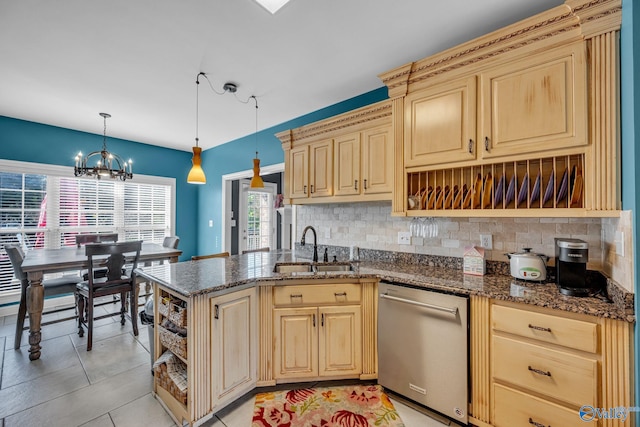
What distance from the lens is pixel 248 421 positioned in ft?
5.71

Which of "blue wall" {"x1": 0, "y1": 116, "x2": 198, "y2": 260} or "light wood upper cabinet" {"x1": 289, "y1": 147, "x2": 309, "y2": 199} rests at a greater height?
"blue wall" {"x1": 0, "y1": 116, "x2": 198, "y2": 260}

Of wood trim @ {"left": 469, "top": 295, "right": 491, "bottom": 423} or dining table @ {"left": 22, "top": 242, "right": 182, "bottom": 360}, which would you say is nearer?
wood trim @ {"left": 469, "top": 295, "right": 491, "bottom": 423}

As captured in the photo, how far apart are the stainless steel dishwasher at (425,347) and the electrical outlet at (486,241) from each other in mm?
651

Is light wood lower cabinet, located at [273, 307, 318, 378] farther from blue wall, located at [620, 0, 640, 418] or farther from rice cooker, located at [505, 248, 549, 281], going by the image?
blue wall, located at [620, 0, 640, 418]

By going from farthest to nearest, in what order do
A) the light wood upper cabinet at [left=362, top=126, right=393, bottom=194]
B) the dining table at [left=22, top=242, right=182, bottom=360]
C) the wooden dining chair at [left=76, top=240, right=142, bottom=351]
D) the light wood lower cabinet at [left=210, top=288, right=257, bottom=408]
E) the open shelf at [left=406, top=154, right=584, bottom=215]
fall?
the wooden dining chair at [left=76, top=240, right=142, bottom=351] → the dining table at [left=22, top=242, right=182, bottom=360] → the light wood upper cabinet at [left=362, top=126, right=393, bottom=194] → the light wood lower cabinet at [left=210, top=288, right=257, bottom=408] → the open shelf at [left=406, top=154, right=584, bottom=215]

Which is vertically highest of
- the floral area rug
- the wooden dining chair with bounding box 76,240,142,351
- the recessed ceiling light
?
the recessed ceiling light

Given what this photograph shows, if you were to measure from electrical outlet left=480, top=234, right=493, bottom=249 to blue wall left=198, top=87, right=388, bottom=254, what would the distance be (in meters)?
1.88

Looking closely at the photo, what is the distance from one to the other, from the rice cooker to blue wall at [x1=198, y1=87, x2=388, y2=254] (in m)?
2.15

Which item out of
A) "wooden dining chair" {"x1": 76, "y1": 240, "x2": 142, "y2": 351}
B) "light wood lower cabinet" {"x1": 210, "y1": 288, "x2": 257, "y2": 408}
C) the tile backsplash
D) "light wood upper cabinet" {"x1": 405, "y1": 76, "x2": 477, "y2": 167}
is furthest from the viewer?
"wooden dining chair" {"x1": 76, "y1": 240, "x2": 142, "y2": 351}

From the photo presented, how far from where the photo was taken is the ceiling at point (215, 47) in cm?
170

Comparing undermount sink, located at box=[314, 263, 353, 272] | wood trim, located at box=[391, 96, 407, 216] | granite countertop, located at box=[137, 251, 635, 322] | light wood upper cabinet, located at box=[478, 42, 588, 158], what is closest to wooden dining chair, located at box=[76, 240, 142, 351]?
granite countertop, located at box=[137, 251, 635, 322]

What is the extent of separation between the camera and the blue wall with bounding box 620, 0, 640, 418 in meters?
1.16

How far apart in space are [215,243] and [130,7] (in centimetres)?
372

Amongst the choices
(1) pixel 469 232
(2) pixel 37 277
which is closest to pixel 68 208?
(2) pixel 37 277
